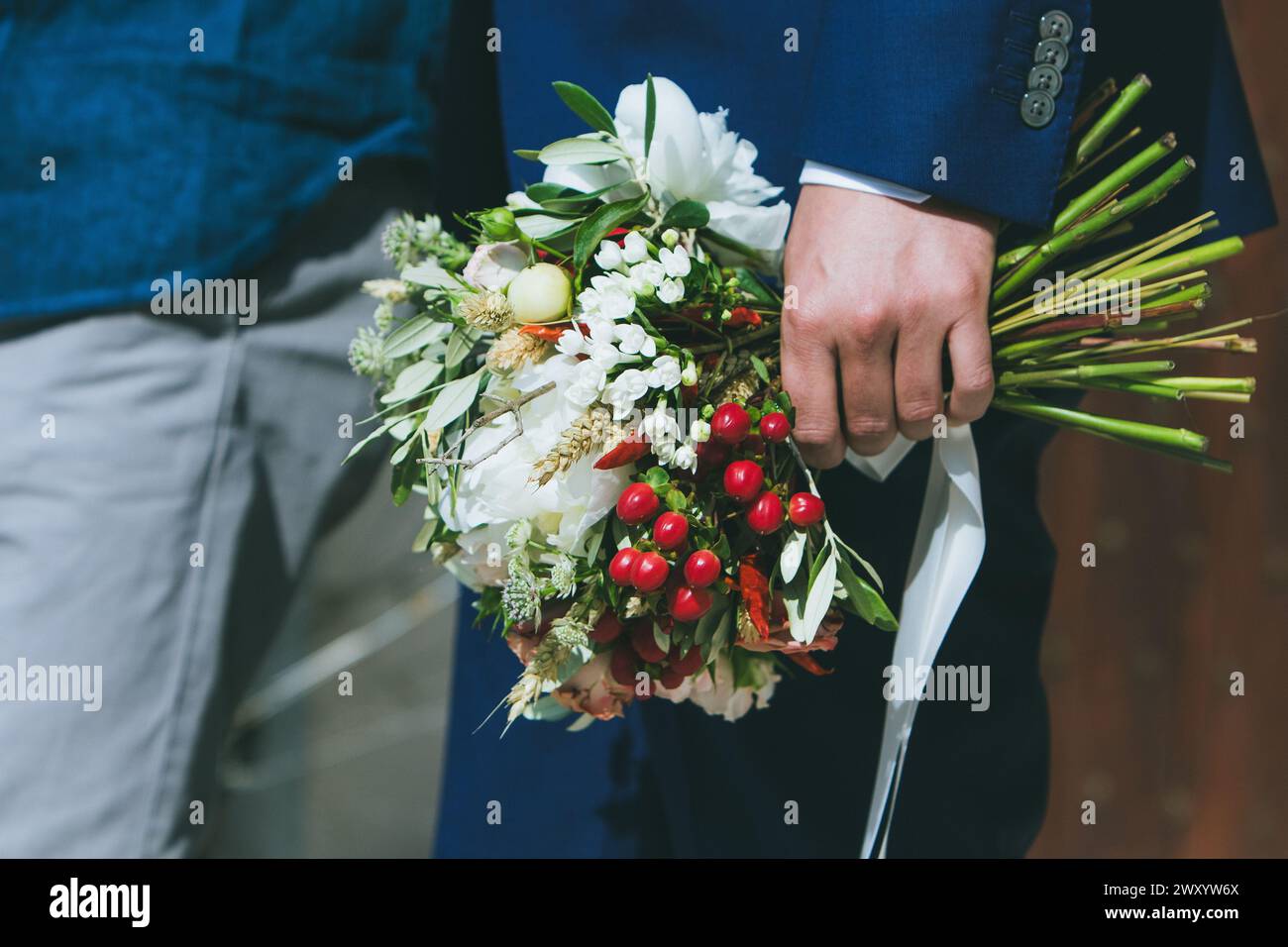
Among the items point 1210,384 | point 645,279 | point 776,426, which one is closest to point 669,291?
point 645,279

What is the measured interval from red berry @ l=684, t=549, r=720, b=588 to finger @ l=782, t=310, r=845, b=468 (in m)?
0.13

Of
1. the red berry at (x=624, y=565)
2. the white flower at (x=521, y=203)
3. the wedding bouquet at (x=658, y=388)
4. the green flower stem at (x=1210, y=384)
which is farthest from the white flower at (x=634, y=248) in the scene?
the green flower stem at (x=1210, y=384)

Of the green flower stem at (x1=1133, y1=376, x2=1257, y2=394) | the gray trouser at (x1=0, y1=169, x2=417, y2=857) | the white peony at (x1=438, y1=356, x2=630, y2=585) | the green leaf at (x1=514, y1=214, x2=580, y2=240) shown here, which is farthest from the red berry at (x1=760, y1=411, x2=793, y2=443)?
the gray trouser at (x1=0, y1=169, x2=417, y2=857)

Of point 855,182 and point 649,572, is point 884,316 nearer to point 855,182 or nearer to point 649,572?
point 855,182

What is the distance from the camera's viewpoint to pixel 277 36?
1.08 meters

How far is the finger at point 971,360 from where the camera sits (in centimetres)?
77

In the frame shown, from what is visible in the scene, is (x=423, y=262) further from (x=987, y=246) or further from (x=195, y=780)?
(x=195, y=780)

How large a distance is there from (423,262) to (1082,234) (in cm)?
54

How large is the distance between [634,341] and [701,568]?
0.53 feet

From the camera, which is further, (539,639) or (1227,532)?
(1227,532)

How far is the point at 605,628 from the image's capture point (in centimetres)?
79
